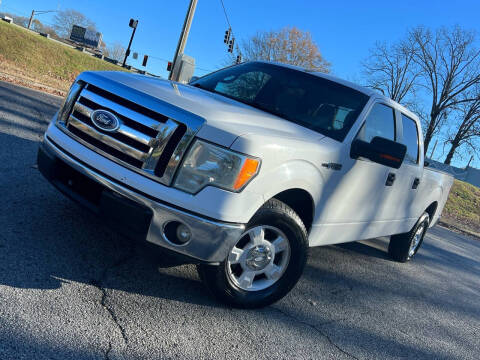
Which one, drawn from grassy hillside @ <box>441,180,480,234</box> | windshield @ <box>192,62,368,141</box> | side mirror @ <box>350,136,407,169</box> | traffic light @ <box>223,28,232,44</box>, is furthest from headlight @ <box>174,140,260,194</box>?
traffic light @ <box>223,28,232,44</box>

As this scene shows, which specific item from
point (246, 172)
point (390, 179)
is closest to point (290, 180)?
point (246, 172)

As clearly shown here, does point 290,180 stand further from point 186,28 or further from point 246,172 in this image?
point 186,28

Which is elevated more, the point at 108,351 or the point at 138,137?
the point at 138,137

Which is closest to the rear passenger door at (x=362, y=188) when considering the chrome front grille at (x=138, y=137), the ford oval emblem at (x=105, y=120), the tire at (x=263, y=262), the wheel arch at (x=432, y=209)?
the tire at (x=263, y=262)

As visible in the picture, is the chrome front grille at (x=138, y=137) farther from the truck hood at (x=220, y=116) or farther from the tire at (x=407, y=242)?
the tire at (x=407, y=242)

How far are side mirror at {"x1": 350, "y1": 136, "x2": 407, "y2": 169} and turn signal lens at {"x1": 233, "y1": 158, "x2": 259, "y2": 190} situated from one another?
1.24m

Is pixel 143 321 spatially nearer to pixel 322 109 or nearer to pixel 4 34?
pixel 322 109

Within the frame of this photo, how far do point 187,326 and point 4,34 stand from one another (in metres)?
29.0

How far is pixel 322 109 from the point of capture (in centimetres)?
371

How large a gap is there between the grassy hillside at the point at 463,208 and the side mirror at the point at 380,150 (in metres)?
13.8

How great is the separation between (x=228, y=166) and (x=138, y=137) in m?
0.61

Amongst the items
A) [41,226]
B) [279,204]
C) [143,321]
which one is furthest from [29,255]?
[279,204]

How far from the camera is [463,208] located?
796 inches

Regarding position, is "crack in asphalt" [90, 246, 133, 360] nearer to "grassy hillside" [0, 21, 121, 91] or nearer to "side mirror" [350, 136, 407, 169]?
"side mirror" [350, 136, 407, 169]
